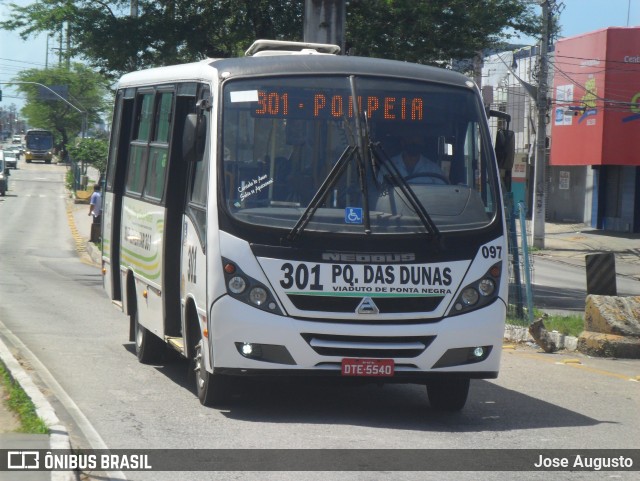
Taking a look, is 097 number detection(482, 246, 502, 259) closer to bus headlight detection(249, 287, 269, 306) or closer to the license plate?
the license plate

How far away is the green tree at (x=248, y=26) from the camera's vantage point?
22016mm

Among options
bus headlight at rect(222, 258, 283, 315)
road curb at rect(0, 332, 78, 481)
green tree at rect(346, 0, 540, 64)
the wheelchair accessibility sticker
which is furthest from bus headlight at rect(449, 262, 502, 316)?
green tree at rect(346, 0, 540, 64)

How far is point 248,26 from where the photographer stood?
22453 mm

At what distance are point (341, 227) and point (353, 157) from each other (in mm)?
603

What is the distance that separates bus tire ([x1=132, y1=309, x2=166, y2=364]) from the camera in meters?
11.5

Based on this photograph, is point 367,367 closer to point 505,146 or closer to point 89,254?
point 505,146

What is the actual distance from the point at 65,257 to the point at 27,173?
66.8 metres

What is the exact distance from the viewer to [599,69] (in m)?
41.9

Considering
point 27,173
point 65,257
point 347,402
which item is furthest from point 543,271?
point 27,173

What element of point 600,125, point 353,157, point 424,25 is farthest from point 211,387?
point 600,125

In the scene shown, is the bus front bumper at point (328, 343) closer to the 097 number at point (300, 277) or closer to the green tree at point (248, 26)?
the 097 number at point (300, 277)

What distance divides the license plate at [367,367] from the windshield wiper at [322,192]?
1040 mm

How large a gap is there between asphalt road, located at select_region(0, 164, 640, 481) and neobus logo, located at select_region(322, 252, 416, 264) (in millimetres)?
1267

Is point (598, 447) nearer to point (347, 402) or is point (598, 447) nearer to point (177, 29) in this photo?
point (347, 402)
